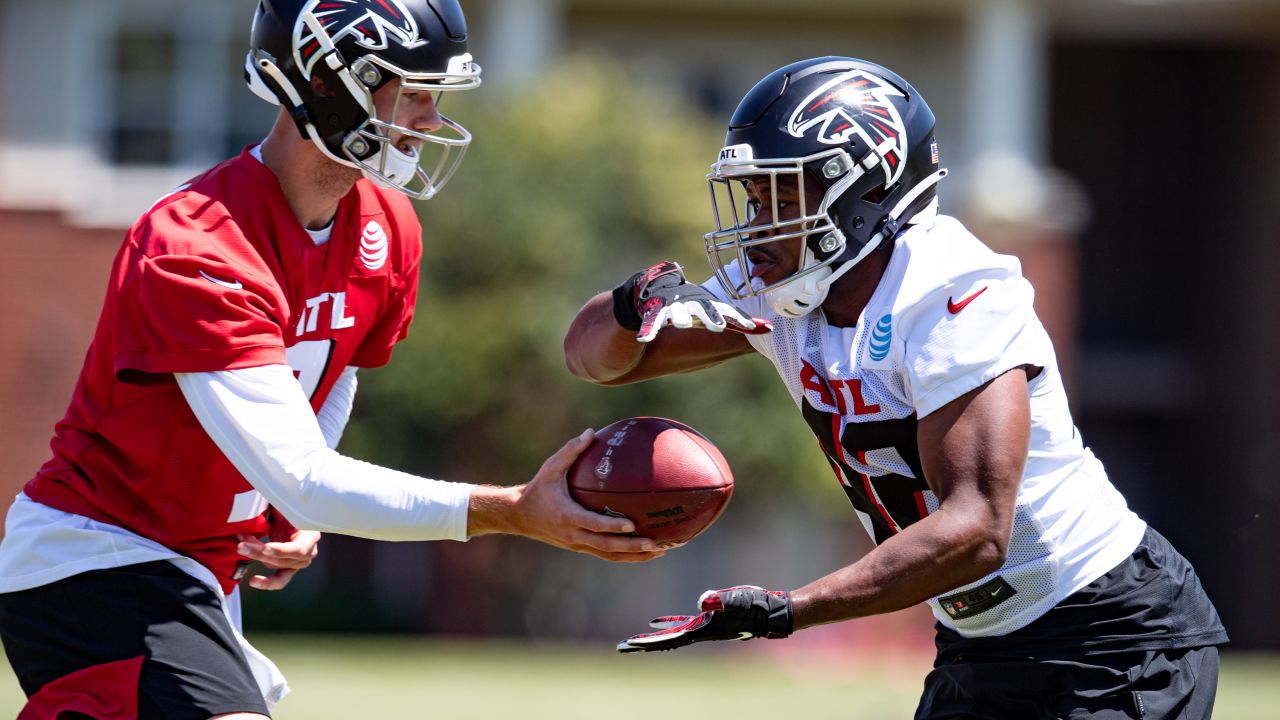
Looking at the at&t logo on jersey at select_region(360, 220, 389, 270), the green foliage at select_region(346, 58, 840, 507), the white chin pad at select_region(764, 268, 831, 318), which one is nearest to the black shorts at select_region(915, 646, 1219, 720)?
the white chin pad at select_region(764, 268, 831, 318)

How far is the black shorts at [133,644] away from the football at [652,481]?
920mm

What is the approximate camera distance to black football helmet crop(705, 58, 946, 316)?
3.83 m

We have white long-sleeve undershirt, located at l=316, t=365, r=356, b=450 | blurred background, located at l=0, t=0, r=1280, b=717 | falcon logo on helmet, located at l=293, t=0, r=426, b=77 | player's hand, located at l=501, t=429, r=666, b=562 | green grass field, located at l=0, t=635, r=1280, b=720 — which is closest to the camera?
player's hand, located at l=501, t=429, r=666, b=562

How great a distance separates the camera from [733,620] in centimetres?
344

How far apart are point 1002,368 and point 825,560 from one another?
13.6 meters

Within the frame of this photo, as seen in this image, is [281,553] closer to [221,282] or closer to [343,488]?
[343,488]

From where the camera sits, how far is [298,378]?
4.07 m

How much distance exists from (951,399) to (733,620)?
682 millimetres

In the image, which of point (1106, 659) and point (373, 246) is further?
point (373, 246)

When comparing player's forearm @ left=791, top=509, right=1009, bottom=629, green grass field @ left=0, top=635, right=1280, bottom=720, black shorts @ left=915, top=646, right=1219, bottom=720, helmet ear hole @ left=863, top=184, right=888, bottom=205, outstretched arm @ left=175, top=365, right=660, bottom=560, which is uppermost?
helmet ear hole @ left=863, top=184, right=888, bottom=205

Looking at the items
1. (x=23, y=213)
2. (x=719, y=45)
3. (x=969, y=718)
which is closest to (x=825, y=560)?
(x=719, y=45)

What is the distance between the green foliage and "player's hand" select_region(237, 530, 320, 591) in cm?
939

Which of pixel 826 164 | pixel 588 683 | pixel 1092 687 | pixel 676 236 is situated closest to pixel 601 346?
pixel 826 164

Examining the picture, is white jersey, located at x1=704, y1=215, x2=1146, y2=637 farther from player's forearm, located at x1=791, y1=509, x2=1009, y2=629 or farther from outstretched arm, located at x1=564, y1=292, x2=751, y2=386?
outstretched arm, located at x1=564, y1=292, x2=751, y2=386
